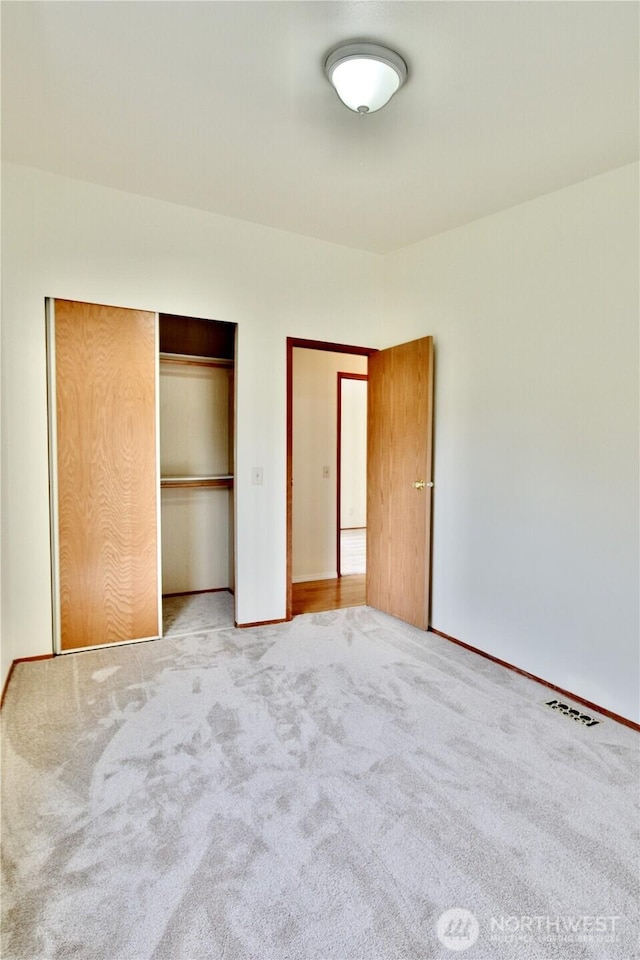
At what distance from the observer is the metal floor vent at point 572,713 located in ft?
8.31

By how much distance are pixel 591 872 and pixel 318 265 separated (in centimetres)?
372

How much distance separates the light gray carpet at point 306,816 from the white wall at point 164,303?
2.73 ft

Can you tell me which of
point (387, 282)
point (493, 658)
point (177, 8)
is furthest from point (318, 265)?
point (493, 658)

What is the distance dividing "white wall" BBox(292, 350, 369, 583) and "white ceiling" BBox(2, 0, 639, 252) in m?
1.93

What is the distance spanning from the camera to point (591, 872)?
64.2 inches

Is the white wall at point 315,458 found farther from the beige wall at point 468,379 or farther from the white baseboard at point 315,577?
the beige wall at point 468,379

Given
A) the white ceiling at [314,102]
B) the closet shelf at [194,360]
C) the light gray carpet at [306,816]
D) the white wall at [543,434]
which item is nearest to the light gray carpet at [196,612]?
the light gray carpet at [306,816]

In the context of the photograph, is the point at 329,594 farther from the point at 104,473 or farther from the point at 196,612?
the point at 104,473

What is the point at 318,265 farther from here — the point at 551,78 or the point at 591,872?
the point at 591,872

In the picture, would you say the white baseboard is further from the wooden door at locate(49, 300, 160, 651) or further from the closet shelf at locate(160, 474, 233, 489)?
the wooden door at locate(49, 300, 160, 651)

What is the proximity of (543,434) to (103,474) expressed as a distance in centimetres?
263

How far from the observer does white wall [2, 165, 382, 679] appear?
9.74 feet

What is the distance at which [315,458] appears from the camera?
5160 millimetres

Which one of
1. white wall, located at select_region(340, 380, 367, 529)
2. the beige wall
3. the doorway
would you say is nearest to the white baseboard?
the doorway
